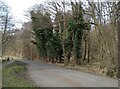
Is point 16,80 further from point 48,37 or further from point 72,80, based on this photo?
point 48,37

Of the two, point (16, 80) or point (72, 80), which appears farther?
point (72, 80)

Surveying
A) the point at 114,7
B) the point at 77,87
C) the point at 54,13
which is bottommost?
the point at 77,87

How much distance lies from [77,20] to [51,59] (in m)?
15.3

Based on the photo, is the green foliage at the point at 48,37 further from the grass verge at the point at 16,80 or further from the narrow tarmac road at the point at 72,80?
the narrow tarmac road at the point at 72,80

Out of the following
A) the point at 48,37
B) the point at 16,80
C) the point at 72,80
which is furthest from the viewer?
the point at 48,37

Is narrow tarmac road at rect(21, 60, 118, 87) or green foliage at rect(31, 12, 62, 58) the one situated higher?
green foliage at rect(31, 12, 62, 58)

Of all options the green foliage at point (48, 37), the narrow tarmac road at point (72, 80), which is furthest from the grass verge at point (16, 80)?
the green foliage at point (48, 37)

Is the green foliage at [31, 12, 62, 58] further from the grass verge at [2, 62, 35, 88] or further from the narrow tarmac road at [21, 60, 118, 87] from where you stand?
the narrow tarmac road at [21, 60, 118, 87]

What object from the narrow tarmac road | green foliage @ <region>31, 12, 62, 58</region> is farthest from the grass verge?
green foliage @ <region>31, 12, 62, 58</region>

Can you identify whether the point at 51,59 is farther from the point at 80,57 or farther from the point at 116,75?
the point at 116,75

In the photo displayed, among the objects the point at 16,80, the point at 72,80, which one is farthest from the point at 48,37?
the point at 16,80

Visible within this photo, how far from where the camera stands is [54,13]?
4412 centimetres

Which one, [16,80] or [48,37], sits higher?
[48,37]

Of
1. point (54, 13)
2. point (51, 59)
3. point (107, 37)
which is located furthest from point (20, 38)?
point (107, 37)
